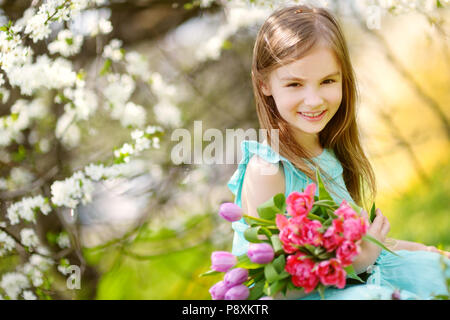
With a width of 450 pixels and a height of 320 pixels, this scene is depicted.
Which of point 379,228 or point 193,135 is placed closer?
point 379,228

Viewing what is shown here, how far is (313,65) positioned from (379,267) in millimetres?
526

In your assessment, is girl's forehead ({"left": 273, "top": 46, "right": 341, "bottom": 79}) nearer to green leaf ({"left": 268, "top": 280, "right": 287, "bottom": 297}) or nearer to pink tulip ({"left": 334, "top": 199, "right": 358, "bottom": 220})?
pink tulip ({"left": 334, "top": 199, "right": 358, "bottom": 220})

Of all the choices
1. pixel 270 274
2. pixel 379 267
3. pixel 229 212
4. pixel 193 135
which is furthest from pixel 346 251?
pixel 193 135

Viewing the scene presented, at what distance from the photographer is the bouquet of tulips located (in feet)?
3.13

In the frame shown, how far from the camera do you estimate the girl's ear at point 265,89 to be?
1.37 metres

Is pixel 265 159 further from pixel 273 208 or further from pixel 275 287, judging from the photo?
pixel 275 287

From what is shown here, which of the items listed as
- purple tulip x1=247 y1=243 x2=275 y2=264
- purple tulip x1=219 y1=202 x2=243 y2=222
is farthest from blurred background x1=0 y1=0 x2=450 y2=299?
purple tulip x1=247 y1=243 x2=275 y2=264

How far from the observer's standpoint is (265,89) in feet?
4.53

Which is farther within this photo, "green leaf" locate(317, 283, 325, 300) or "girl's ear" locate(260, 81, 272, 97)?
"girl's ear" locate(260, 81, 272, 97)

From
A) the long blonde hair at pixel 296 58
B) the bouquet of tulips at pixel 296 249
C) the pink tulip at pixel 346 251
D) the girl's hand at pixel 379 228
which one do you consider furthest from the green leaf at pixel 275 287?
the long blonde hair at pixel 296 58

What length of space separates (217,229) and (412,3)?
58.8 inches

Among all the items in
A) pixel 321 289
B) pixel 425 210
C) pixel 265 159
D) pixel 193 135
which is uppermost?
pixel 193 135

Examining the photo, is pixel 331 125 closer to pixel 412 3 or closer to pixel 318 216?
pixel 318 216
